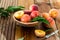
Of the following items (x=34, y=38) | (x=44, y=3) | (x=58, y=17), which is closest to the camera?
(x=34, y=38)

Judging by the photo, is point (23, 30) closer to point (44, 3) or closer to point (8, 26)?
point (8, 26)

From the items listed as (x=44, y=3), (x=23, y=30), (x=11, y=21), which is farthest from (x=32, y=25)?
(x=44, y=3)

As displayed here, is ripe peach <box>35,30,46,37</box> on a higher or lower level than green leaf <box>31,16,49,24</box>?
lower

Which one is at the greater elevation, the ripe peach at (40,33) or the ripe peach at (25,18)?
the ripe peach at (25,18)

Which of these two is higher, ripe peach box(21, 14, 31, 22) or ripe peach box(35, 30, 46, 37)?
ripe peach box(21, 14, 31, 22)

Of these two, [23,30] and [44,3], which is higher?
[44,3]

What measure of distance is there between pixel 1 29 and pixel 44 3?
540 mm

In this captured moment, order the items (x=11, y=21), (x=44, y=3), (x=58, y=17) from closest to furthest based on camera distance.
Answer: (x=11, y=21)
(x=58, y=17)
(x=44, y=3)

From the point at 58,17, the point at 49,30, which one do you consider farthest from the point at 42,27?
the point at 58,17

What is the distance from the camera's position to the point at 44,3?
1453mm

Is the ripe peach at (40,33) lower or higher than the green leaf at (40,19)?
lower

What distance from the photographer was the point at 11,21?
116 cm

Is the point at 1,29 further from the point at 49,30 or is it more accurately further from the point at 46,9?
the point at 46,9

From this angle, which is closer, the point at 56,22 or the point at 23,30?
the point at 23,30
